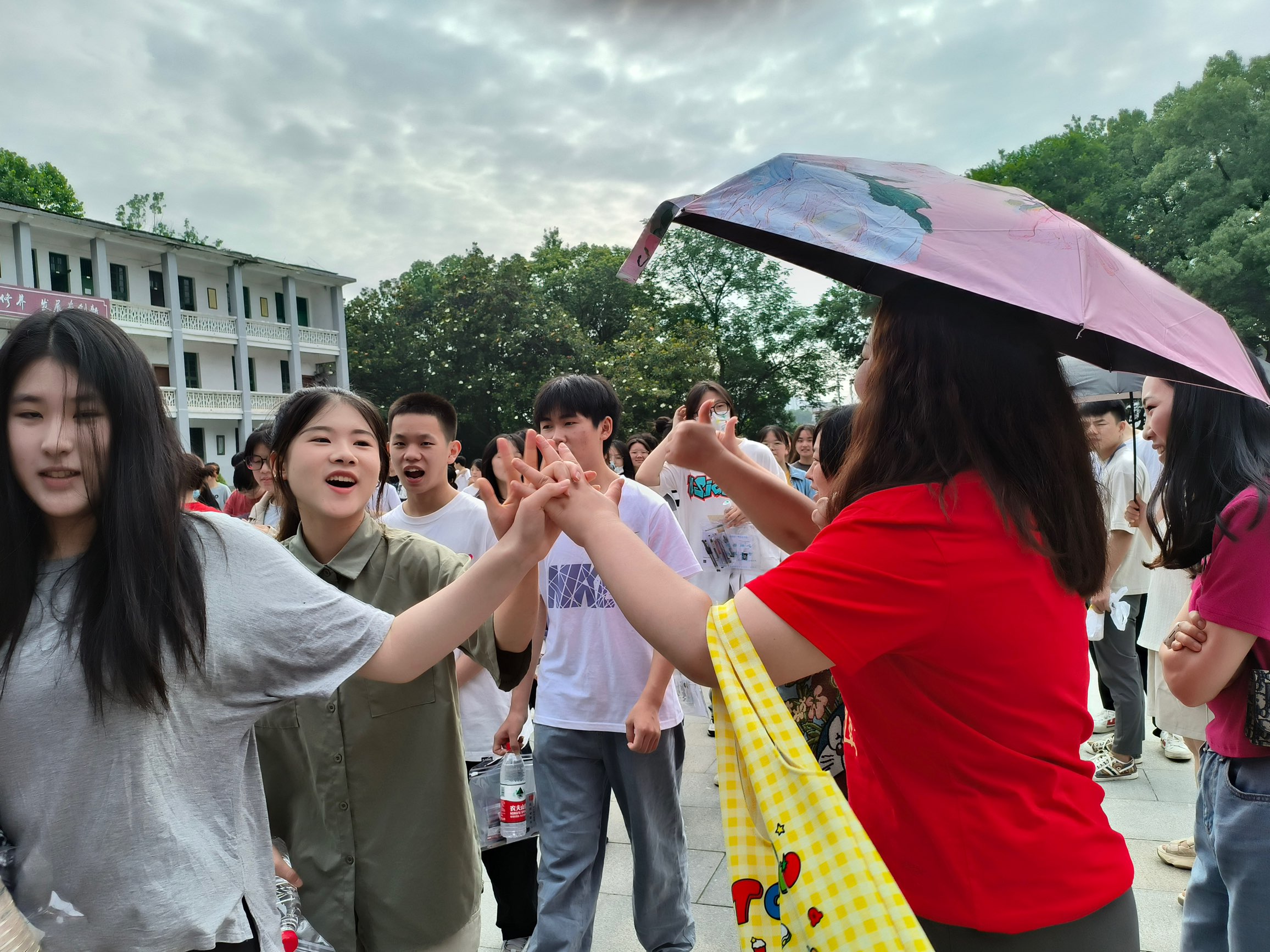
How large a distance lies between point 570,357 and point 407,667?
32.1 metres

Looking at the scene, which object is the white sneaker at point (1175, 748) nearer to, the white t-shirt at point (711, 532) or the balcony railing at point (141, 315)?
the white t-shirt at point (711, 532)

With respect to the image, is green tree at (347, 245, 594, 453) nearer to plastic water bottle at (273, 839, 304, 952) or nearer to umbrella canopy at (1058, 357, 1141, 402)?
umbrella canopy at (1058, 357, 1141, 402)

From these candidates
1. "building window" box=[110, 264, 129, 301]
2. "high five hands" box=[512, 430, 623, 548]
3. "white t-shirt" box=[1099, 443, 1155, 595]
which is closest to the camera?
"high five hands" box=[512, 430, 623, 548]

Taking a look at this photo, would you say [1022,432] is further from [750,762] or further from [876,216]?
[750,762]

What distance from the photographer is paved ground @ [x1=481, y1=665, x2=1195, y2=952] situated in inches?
132

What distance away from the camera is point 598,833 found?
2963mm

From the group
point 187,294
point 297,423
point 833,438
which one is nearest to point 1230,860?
point 833,438

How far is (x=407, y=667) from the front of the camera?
159 centimetres

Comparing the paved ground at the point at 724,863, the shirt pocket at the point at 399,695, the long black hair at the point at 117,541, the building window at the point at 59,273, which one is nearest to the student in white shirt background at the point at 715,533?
the paved ground at the point at 724,863

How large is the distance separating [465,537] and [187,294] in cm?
3516

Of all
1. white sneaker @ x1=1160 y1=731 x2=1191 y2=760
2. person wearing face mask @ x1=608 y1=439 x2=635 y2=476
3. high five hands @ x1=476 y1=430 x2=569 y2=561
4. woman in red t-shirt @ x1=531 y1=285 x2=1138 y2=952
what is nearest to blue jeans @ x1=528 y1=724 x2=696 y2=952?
high five hands @ x1=476 y1=430 x2=569 y2=561

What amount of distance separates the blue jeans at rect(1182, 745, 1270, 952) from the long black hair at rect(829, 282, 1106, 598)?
101 cm

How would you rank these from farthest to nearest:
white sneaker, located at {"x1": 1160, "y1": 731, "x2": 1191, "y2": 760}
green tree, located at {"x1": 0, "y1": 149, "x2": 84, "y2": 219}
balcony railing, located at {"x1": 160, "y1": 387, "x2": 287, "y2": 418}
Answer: green tree, located at {"x1": 0, "y1": 149, "x2": 84, "y2": 219}, balcony railing, located at {"x1": 160, "y1": 387, "x2": 287, "y2": 418}, white sneaker, located at {"x1": 1160, "y1": 731, "x2": 1191, "y2": 760}

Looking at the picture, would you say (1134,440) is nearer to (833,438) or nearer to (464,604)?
(833,438)
